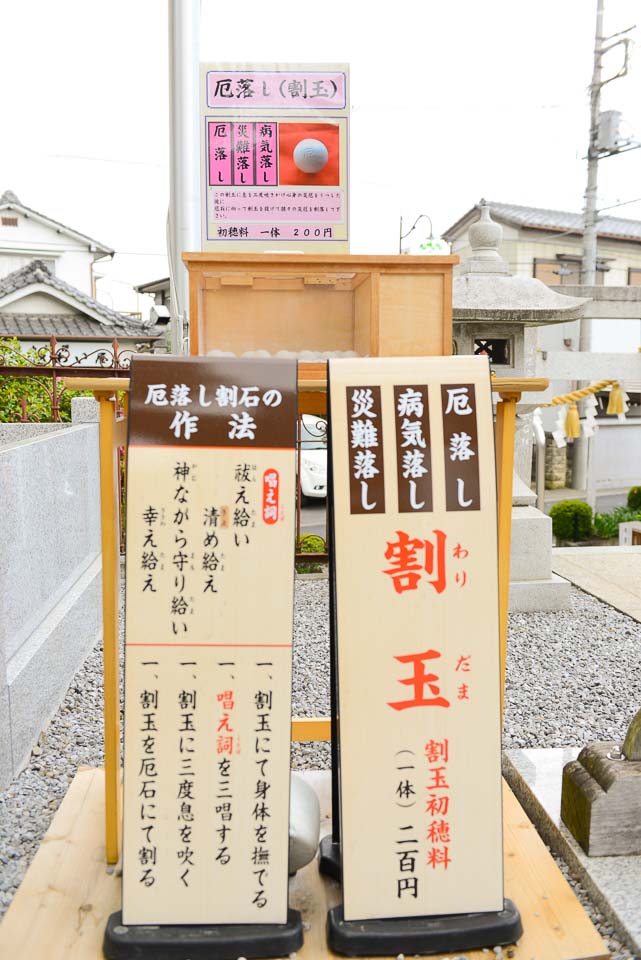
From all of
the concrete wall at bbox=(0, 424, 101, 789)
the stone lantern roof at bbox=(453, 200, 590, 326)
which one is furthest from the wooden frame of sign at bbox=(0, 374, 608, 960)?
the stone lantern roof at bbox=(453, 200, 590, 326)

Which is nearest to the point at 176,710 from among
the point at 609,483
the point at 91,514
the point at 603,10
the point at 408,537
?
the point at 408,537

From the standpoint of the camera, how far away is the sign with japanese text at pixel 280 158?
251 centimetres

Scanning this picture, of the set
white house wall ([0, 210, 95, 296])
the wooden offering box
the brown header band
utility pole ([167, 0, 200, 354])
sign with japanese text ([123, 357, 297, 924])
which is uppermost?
white house wall ([0, 210, 95, 296])

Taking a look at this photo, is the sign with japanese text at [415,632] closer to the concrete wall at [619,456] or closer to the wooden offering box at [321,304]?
the wooden offering box at [321,304]

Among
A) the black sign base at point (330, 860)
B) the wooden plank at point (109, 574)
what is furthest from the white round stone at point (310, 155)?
the black sign base at point (330, 860)

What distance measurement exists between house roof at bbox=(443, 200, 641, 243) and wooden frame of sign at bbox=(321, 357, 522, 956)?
58.3 feet

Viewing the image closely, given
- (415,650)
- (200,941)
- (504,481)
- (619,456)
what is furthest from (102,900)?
(619,456)

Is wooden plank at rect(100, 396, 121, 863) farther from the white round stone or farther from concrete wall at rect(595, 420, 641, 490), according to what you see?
concrete wall at rect(595, 420, 641, 490)

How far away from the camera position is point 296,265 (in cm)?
230

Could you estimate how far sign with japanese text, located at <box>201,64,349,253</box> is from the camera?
2.51m

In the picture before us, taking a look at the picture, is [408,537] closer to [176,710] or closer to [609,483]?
[176,710]

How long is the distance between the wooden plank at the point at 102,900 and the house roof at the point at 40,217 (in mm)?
20111

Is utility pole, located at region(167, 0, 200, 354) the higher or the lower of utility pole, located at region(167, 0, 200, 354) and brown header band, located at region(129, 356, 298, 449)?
the higher

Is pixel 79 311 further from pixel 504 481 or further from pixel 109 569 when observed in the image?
pixel 504 481
